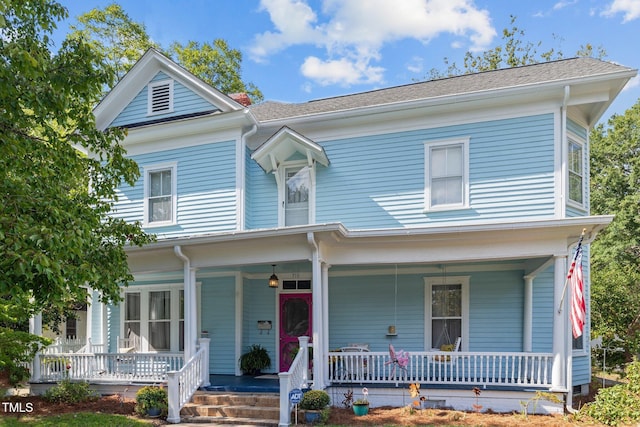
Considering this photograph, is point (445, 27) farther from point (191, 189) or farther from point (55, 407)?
point (55, 407)

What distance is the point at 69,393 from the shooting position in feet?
36.6

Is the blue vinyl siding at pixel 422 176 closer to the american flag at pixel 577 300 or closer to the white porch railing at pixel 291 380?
the american flag at pixel 577 300

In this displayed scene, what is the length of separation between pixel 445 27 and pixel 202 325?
63.8 feet

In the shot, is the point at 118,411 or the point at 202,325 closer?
the point at 118,411

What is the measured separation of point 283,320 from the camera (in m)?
12.9

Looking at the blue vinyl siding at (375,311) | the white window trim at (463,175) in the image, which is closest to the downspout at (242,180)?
the blue vinyl siding at (375,311)

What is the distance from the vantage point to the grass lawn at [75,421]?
9.05 meters

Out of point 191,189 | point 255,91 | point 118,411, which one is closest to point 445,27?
point 255,91

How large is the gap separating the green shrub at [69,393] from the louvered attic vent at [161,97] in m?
7.06

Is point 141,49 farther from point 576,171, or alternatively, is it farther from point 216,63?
point 576,171

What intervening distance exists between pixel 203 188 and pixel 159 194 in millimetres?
1404

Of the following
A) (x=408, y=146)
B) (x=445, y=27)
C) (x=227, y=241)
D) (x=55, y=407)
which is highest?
(x=445, y=27)

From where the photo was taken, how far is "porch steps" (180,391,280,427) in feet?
30.2

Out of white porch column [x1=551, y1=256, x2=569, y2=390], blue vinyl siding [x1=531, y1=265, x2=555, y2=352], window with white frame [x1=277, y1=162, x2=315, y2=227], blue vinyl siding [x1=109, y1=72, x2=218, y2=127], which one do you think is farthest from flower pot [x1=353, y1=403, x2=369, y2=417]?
blue vinyl siding [x1=109, y1=72, x2=218, y2=127]
